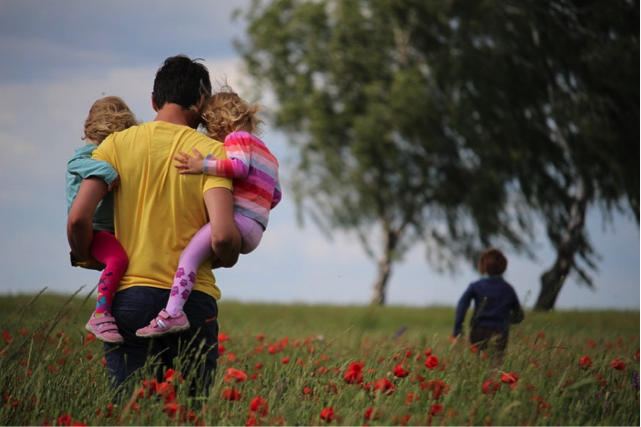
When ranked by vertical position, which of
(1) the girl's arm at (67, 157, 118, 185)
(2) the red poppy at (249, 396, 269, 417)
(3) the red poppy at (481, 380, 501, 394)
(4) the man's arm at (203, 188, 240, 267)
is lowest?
(2) the red poppy at (249, 396, 269, 417)

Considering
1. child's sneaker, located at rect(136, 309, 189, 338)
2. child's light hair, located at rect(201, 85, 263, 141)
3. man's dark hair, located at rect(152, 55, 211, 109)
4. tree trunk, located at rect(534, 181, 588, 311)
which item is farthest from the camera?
tree trunk, located at rect(534, 181, 588, 311)

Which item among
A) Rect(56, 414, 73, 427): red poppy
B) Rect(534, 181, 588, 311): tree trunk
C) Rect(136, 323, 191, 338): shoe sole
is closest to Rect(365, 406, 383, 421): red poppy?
Rect(136, 323, 191, 338): shoe sole

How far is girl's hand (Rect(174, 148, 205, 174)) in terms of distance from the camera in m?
3.46

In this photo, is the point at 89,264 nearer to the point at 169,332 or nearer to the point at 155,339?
the point at 155,339

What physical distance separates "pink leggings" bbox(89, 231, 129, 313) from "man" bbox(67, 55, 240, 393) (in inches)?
1.3

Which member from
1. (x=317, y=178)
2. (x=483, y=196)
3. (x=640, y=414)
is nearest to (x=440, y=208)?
(x=483, y=196)

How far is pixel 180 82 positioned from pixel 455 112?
53.2ft

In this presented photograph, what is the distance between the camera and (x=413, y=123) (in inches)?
816

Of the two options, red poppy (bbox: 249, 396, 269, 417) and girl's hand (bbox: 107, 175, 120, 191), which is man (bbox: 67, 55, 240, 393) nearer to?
→ girl's hand (bbox: 107, 175, 120, 191)

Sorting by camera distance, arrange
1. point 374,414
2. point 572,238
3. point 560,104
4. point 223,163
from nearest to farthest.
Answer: point 374,414, point 223,163, point 560,104, point 572,238

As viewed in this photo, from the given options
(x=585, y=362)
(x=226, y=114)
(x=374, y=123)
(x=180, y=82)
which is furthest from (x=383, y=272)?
(x=180, y=82)

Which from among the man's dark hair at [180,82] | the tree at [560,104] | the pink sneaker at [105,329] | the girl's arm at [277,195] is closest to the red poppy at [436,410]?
the girl's arm at [277,195]

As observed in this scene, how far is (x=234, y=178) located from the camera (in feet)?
11.8

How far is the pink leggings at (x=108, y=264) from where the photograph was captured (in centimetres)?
347
